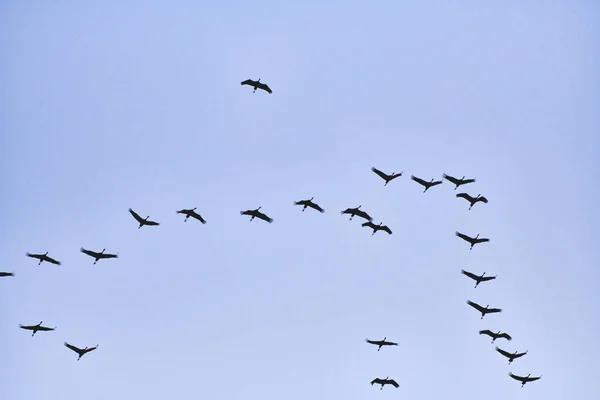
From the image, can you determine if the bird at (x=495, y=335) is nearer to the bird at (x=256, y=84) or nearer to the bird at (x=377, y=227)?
the bird at (x=377, y=227)

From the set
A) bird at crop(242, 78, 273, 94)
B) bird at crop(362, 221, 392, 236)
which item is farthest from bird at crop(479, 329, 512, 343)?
bird at crop(242, 78, 273, 94)

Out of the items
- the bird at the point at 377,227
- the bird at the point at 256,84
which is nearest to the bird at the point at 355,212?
the bird at the point at 377,227

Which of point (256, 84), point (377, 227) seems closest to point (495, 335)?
point (377, 227)

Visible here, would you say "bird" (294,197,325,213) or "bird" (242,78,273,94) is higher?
"bird" (242,78,273,94)

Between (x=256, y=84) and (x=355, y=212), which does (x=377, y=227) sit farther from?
(x=256, y=84)

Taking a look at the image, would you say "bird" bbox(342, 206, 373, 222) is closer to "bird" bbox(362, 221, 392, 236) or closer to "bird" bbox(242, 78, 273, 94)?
"bird" bbox(362, 221, 392, 236)

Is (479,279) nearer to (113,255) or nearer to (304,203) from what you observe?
(304,203)

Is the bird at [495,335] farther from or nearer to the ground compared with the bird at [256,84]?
nearer to the ground

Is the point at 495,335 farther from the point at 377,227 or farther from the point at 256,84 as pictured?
the point at 256,84

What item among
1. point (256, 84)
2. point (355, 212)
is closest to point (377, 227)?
point (355, 212)

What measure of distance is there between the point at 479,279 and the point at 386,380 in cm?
1759

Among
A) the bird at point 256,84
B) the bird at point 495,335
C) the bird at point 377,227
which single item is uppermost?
the bird at point 256,84

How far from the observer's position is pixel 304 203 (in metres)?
152

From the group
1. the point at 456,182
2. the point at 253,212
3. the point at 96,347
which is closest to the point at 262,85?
the point at 253,212
